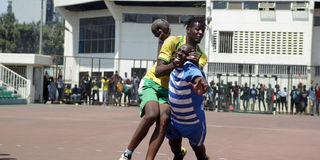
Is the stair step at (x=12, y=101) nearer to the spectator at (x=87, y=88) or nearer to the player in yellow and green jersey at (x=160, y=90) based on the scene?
the spectator at (x=87, y=88)

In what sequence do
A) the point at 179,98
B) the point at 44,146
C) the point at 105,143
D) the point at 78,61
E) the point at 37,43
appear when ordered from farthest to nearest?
the point at 37,43 < the point at 78,61 < the point at 105,143 < the point at 44,146 < the point at 179,98

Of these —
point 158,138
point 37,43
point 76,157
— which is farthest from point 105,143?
point 37,43

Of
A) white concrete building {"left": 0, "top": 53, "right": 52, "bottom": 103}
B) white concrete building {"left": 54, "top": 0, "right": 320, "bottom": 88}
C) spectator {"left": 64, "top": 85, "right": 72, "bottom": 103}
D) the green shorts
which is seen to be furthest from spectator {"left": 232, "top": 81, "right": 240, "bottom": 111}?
the green shorts

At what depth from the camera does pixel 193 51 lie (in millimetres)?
5262

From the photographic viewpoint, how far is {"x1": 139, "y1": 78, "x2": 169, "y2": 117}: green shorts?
5574 millimetres

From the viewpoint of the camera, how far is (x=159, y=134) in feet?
17.4

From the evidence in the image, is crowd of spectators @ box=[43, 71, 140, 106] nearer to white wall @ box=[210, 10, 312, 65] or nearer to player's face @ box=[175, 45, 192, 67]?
white wall @ box=[210, 10, 312, 65]

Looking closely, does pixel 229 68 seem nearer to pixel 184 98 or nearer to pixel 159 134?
pixel 159 134

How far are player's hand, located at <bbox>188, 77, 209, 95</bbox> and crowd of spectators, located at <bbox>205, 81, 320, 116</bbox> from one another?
22.6m

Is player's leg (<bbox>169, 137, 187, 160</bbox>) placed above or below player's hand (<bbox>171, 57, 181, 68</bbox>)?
below

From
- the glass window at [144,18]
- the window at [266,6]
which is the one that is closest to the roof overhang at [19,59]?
the glass window at [144,18]

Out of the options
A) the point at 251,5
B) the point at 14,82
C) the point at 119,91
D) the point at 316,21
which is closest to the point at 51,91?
the point at 14,82

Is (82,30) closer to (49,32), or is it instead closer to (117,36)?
(117,36)

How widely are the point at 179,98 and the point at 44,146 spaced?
3604 mm
